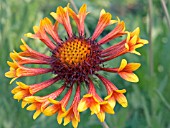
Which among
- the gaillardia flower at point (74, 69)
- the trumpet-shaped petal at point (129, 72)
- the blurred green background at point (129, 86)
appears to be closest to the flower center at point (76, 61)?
the gaillardia flower at point (74, 69)

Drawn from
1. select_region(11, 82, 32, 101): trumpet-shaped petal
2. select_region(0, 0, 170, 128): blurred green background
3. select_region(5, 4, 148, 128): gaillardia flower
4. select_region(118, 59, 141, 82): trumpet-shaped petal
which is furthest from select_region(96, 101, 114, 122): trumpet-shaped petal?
select_region(0, 0, 170, 128): blurred green background

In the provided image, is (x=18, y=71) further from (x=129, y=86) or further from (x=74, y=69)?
(x=129, y=86)

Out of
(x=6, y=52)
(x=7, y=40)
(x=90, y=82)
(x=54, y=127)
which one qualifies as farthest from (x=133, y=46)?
(x=7, y=40)

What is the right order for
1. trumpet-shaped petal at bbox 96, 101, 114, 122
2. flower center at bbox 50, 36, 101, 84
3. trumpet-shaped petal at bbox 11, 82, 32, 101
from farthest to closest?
1. flower center at bbox 50, 36, 101, 84
2. trumpet-shaped petal at bbox 11, 82, 32, 101
3. trumpet-shaped petal at bbox 96, 101, 114, 122

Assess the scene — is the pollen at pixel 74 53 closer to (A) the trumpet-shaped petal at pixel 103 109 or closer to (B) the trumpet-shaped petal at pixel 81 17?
(B) the trumpet-shaped petal at pixel 81 17

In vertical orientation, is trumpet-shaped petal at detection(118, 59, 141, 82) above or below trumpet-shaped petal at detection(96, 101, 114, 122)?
above

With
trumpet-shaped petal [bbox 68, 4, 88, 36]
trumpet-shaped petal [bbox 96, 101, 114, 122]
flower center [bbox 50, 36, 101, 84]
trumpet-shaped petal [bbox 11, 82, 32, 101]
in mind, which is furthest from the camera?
trumpet-shaped petal [bbox 68, 4, 88, 36]

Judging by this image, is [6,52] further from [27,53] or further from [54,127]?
[27,53]

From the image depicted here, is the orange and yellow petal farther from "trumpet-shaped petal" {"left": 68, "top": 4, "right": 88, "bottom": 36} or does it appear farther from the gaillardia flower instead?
"trumpet-shaped petal" {"left": 68, "top": 4, "right": 88, "bottom": 36}

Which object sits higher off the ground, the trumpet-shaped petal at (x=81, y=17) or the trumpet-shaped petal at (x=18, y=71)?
the trumpet-shaped petal at (x=81, y=17)

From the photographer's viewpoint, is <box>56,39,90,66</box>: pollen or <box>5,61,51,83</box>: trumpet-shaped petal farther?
<box>56,39,90,66</box>: pollen
